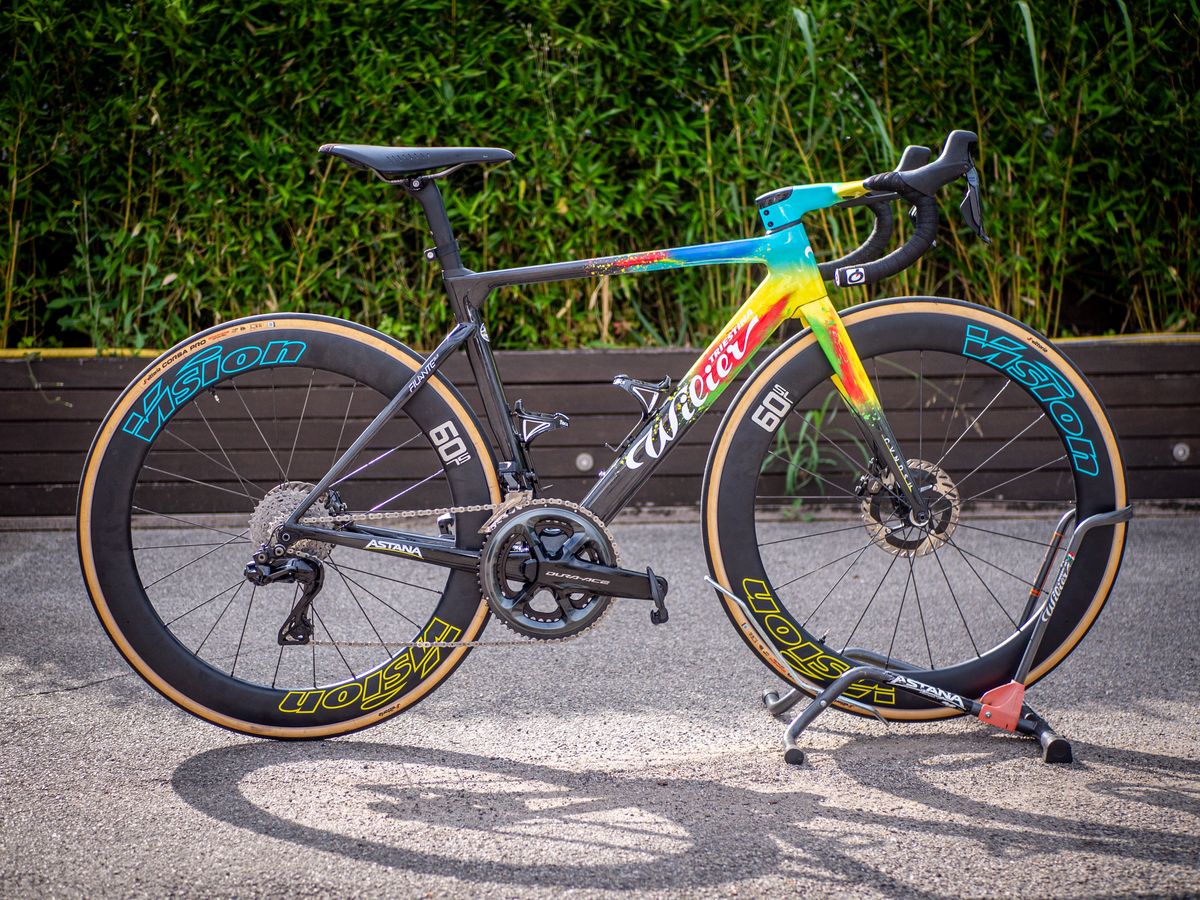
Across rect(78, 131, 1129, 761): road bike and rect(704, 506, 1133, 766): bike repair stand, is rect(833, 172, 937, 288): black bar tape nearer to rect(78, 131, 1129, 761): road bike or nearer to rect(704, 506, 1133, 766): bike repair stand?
rect(78, 131, 1129, 761): road bike

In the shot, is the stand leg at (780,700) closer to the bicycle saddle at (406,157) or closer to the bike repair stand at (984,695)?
the bike repair stand at (984,695)

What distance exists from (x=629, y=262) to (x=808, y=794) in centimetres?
110

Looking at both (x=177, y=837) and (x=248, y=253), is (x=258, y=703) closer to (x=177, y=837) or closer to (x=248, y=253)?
(x=177, y=837)

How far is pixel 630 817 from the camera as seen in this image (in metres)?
1.90

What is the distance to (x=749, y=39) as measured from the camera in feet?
13.0

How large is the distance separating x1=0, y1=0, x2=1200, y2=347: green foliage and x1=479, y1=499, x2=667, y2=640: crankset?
2.04 meters

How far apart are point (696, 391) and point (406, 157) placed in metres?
0.74

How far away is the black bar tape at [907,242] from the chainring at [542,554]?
721 mm

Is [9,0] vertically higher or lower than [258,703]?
higher

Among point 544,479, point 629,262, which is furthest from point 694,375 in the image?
point 544,479

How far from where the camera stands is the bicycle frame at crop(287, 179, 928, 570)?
2.11 meters

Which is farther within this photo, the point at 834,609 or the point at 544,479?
the point at 544,479

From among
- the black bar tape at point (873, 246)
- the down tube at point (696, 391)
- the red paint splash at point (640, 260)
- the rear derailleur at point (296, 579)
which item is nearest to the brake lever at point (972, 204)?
the black bar tape at point (873, 246)

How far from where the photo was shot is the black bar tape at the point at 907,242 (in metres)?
2.05
